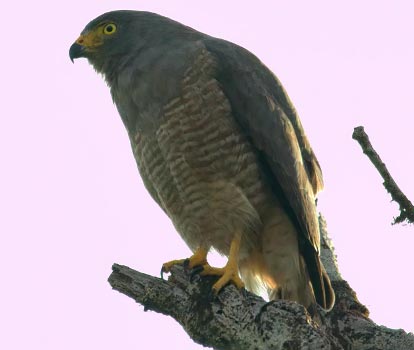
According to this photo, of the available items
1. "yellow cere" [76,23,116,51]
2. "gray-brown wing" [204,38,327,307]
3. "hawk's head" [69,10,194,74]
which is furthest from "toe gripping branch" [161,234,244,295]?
"yellow cere" [76,23,116,51]

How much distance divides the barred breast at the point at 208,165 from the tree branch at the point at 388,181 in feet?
6.34

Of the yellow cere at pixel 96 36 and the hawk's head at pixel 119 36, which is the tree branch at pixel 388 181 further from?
the yellow cere at pixel 96 36

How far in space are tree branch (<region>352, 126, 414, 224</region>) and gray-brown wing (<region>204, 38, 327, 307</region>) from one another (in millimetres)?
1607

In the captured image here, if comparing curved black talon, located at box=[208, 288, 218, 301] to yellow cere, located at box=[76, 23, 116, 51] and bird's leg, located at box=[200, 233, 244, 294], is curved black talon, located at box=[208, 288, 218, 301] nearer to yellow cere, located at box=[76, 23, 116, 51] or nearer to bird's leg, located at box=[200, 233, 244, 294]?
bird's leg, located at box=[200, 233, 244, 294]

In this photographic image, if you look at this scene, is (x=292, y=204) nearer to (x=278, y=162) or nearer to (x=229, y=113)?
(x=278, y=162)

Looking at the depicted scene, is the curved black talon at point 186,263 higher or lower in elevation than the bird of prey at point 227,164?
lower

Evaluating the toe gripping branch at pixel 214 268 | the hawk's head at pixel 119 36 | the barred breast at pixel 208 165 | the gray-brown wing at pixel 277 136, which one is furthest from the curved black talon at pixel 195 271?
the hawk's head at pixel 119 36

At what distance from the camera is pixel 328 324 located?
6.25m

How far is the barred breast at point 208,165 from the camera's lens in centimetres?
675

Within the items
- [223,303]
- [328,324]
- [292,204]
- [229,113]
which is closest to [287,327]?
[223,303]

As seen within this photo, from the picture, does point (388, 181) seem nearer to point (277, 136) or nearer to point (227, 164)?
point (227, 164)

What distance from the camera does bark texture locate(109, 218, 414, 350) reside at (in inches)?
197

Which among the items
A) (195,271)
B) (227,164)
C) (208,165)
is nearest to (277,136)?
(227,164)

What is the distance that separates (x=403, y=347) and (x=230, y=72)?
9.13 feet
